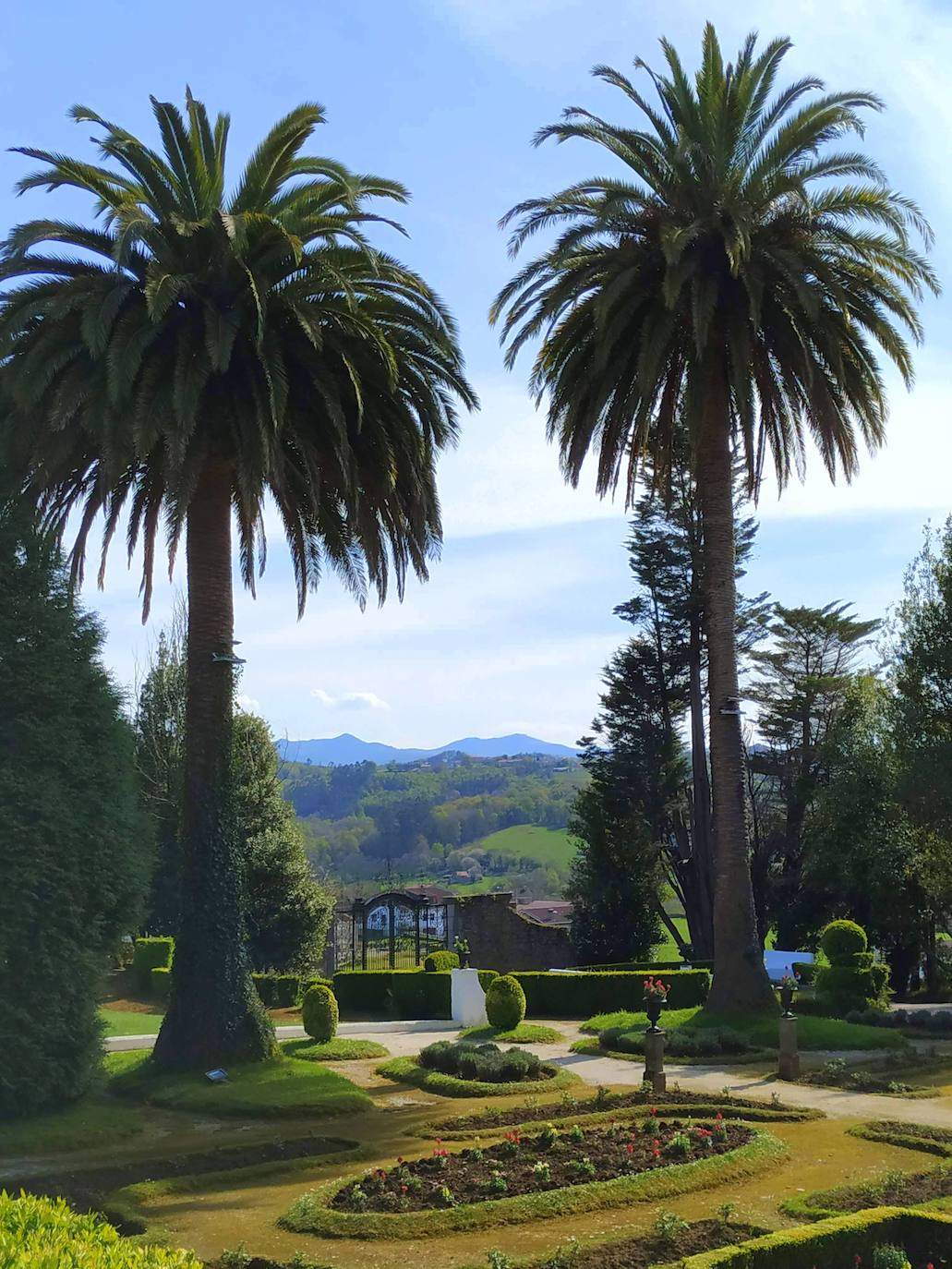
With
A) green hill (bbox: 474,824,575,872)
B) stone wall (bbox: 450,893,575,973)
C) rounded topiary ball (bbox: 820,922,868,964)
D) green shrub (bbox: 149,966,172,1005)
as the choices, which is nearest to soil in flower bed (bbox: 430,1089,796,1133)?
rounded topiary ball (bbox: 820,922,868,964)

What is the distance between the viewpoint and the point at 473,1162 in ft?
36.0

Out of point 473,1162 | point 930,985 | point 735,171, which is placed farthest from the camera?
point 930,985

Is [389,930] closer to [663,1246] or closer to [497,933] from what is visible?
[497,933]

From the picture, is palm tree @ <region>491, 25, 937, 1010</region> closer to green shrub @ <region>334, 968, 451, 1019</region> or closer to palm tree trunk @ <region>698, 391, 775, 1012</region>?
palm tree trunk @ <region>698, 391, 775, 1012</region>

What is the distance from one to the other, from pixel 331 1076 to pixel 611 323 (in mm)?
13631

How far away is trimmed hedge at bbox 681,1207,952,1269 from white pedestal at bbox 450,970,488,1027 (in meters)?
18.2

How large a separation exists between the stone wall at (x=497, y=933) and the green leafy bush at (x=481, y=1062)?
64.0ft

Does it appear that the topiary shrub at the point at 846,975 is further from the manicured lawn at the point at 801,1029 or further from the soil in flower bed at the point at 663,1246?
the soil in flower bed at the point at 663,1246

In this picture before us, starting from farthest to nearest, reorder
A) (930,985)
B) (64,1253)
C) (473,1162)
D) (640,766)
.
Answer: (640,766) → (930,985) → (473,1162) → (64,1253)

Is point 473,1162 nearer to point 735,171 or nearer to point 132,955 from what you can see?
point 735,171

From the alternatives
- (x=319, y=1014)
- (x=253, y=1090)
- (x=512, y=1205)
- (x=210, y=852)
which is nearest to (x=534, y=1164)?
(x=512, y=1205)

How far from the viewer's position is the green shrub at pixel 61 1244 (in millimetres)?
4379

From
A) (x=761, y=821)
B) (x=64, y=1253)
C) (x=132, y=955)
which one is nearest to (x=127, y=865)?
(x=64, y=1253)

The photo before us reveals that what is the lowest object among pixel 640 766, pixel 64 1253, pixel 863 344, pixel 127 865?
pixel 64 1253
